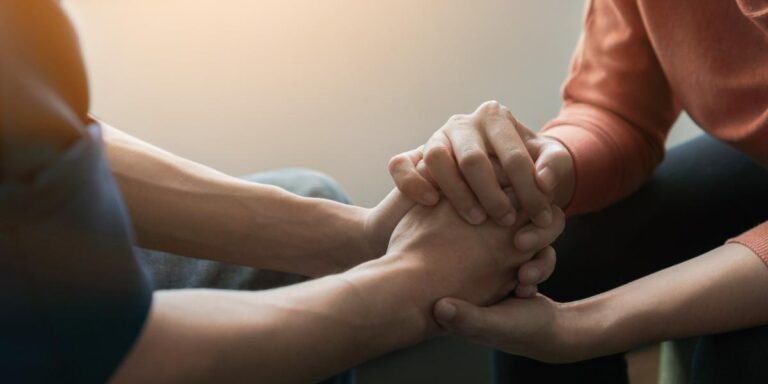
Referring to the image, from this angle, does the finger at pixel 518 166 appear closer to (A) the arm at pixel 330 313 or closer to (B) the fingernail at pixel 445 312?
(A) the arm at pixel 330 313

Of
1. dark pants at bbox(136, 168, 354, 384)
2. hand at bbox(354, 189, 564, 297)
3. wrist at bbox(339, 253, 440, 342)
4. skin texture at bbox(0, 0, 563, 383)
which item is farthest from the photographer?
dark pants at bbox(136, 168, 354, 384)

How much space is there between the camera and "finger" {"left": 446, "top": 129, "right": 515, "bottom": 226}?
32.3 inches

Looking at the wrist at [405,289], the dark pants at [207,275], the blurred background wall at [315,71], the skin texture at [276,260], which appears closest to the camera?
the skin texture at [276,260]

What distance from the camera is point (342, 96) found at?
Result: 1583 mm

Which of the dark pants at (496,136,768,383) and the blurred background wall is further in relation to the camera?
the blurred background wall

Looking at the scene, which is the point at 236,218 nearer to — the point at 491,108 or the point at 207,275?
the point at 207,275

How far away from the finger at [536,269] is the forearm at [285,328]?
0.35 ft

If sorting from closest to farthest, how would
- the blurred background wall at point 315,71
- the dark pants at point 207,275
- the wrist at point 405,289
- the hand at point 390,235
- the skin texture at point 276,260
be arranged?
the skin texture at point 276,260 < the wrist at point 405,289 < the hand at point 390,235 < the dark pants at point 207,275 < the blurred background wall at point 315,71

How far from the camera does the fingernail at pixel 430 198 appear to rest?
34.1 inches

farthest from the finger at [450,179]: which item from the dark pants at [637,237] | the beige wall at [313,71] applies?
the beige wall at [313,71]

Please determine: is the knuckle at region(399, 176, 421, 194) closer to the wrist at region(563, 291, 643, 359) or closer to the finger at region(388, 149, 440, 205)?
the finger at region(388, 149, 440, 205)

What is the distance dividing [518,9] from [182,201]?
1.01 m

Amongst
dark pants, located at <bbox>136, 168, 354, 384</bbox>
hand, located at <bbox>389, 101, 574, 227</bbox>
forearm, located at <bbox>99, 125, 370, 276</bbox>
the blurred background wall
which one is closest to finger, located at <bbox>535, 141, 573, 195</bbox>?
hand, located at <bbox>389, 101, 574, 227</bbox>

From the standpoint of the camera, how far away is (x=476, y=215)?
86 cm
